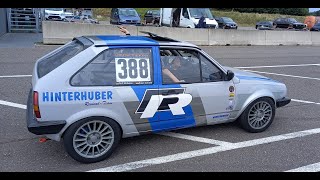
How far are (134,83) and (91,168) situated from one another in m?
1.14

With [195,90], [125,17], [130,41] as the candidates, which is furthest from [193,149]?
[125,17]

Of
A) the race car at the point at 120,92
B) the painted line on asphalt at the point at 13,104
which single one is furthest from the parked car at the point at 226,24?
the painted line on asphalt at the point at 13,104

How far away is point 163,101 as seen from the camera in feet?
11.8

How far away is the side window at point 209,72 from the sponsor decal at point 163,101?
16.5 inches

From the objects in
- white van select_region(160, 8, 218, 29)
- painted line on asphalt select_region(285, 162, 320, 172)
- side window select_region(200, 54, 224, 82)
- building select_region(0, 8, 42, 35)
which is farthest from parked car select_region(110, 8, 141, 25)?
painted line on asphalt select_region(285, 162, 320, 172)

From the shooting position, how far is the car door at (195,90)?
3.70 m

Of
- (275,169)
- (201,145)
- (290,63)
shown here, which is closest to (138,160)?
(201,145)

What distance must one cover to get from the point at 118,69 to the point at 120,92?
0.95ft

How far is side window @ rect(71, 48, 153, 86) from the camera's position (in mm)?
3344

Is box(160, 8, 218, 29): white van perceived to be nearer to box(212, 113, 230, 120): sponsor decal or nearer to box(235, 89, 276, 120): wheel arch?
box(235, 89, 276, 120): wheel arch

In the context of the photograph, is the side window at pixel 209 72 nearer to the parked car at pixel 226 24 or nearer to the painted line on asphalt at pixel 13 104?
the painted line on asphalt at pixel 13 104

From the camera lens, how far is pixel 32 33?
56.9ft
